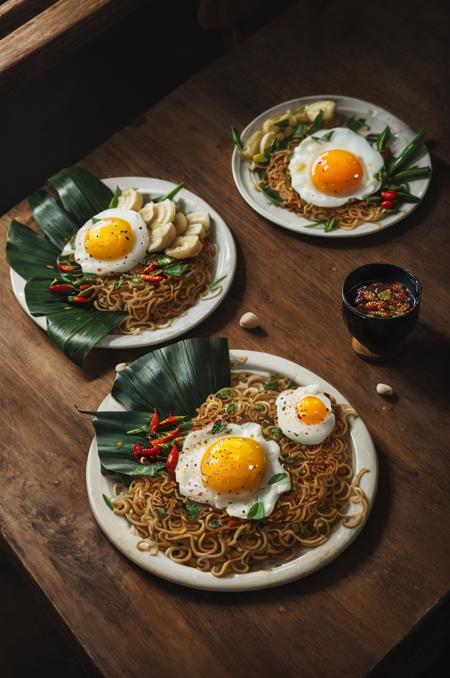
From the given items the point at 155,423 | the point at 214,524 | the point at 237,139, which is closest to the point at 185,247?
the point at 237,139

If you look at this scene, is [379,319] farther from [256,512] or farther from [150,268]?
[150,268]

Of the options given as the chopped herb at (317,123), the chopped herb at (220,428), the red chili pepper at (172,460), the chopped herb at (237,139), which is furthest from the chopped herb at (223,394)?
the chopped herb at (317,123)

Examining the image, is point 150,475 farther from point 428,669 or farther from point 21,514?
point 428,669

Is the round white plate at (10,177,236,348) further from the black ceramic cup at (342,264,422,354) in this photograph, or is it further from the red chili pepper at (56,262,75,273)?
the black ceramic cup at (342,264,422,354)

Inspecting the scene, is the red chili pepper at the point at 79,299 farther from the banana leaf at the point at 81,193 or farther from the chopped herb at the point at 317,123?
the chopped herb at the point at 317,123

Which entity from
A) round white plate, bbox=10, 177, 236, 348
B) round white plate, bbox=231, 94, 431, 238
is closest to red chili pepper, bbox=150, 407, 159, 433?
round white plate, bbox=10, 177, 236, 348

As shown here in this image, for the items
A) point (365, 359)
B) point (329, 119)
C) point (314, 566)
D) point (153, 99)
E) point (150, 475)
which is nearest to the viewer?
point (314, 566)

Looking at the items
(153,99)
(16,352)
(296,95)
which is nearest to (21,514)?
(16,352)
